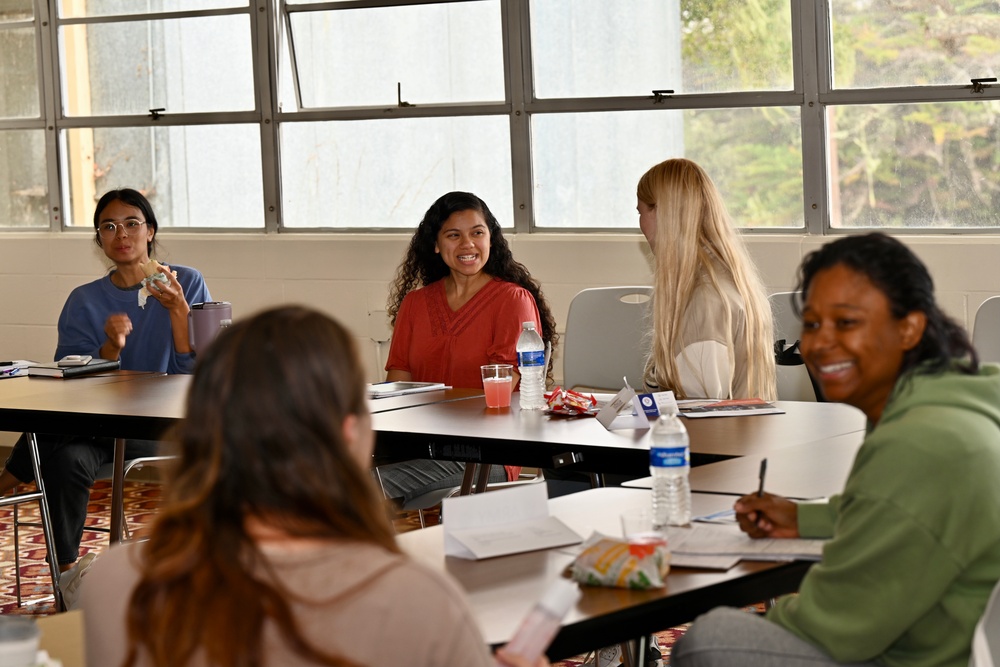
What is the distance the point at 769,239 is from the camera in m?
4.84

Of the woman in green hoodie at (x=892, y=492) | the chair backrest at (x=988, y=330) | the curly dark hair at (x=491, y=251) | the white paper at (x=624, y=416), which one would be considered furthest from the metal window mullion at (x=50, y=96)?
the woman in green hoodie at (x=892, y=492)

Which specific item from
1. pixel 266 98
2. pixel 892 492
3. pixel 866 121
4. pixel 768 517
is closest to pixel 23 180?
pixel 266 98

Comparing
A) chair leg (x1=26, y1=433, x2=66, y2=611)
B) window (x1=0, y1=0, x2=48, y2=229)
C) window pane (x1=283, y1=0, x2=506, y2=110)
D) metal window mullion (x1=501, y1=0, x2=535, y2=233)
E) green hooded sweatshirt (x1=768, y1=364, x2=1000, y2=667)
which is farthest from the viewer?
window (x1=0, y1=0, x2=48, y2=229)

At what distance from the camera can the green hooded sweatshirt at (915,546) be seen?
1.64 metres

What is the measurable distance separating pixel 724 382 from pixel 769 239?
4.99ft

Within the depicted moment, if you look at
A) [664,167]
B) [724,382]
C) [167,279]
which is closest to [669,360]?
[724,382]

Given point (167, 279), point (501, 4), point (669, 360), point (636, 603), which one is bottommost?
point (636, 603)

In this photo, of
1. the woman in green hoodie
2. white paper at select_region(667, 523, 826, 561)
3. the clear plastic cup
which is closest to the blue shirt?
white paper at select_region(667, 523, 826, 561)

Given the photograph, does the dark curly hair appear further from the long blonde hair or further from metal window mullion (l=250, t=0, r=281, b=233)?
metal window mullion (l=250, t=0, r=281, b=233)

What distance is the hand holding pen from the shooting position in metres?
2.02

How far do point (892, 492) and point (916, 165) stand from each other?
3.30 meters

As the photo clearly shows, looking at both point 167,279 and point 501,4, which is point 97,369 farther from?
point 501,4

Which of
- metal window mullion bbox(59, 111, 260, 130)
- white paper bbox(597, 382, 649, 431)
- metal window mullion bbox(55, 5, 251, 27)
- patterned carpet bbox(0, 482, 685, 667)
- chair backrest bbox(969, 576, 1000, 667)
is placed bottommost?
patterned carpet bbox(0, 482, 685, 667)

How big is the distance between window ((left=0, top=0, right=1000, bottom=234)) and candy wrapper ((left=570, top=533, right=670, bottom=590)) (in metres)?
3.20
